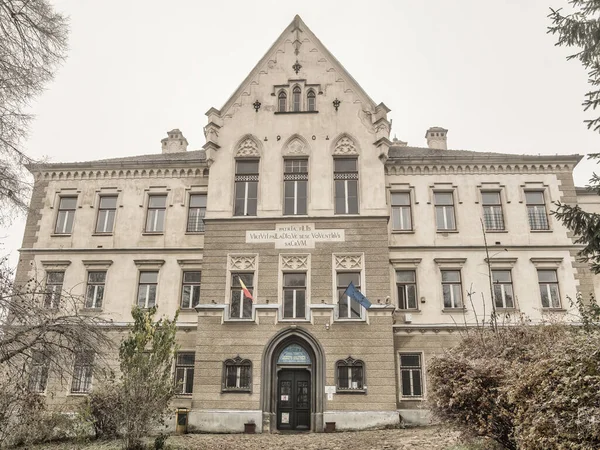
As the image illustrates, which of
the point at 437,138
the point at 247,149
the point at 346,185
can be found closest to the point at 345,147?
the point at 346,185

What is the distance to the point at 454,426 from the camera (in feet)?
42.6

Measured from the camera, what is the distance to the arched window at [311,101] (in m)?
26.4

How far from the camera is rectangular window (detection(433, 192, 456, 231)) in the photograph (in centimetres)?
2598

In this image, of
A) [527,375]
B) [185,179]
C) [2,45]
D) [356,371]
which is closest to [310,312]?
[356,371]

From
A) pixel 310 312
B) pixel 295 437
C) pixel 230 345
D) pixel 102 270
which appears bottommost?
pixel 295 437

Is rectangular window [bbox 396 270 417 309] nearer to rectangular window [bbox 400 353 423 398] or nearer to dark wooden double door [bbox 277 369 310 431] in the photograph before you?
rectangular window [bbox 400 353 423 398]

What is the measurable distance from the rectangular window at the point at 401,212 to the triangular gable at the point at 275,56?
15.5ft

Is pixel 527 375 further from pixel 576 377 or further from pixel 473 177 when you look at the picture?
pixel 473 177

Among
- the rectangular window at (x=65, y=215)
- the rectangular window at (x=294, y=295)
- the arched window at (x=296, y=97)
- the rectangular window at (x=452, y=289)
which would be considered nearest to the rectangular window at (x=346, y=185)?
the arched window at (x=296, y=97)

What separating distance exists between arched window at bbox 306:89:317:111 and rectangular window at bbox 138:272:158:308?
38.0 ft

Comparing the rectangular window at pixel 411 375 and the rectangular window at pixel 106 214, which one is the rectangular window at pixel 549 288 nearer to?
the rectangular window at pixel 411 375

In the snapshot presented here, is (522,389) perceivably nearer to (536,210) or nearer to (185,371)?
(185,371)

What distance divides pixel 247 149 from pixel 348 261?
7685mm

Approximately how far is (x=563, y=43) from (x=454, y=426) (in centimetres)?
1147
